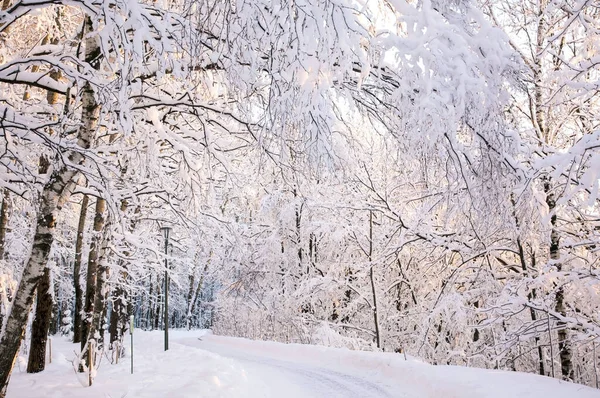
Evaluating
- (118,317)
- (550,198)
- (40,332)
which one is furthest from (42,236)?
(118,317)

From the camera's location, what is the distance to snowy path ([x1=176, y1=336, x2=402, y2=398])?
363 inches

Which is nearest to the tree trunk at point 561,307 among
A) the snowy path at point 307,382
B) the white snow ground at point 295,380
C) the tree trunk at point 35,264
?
the white snow ground at point 295,380

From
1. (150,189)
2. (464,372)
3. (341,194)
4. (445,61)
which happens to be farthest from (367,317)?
(445,61)

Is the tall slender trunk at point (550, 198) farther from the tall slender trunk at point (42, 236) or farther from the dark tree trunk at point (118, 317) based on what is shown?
the dark tree trunk at point (118, 317)

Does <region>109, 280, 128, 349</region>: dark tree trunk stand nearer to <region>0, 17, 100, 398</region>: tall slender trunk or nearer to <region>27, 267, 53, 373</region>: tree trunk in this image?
<region>27, 267, 53, 373</region>: tree trunk

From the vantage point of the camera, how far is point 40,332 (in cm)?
1100

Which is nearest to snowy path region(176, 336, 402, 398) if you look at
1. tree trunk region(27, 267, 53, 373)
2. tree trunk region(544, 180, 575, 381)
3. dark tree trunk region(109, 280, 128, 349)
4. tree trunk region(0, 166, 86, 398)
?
tree trunk region(544, 180, 575, 381)

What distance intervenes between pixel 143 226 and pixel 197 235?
12.4 meters

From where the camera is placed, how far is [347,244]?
21.2 meters

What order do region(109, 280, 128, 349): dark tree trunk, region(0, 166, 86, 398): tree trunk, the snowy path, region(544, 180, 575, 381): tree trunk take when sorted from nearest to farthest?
region(0, 166, 86, 398): tree trunk
region(544, 180, 575, 381): tree trunk
the snowy path
region(109, 280, 128, 349): dark tree trunk

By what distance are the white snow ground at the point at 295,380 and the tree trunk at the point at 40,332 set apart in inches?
12.3

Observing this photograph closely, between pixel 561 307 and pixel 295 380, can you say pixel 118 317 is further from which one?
pixel 561 307

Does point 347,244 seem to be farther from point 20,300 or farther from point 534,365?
point 20,300

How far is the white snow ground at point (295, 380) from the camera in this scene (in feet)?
23.8
